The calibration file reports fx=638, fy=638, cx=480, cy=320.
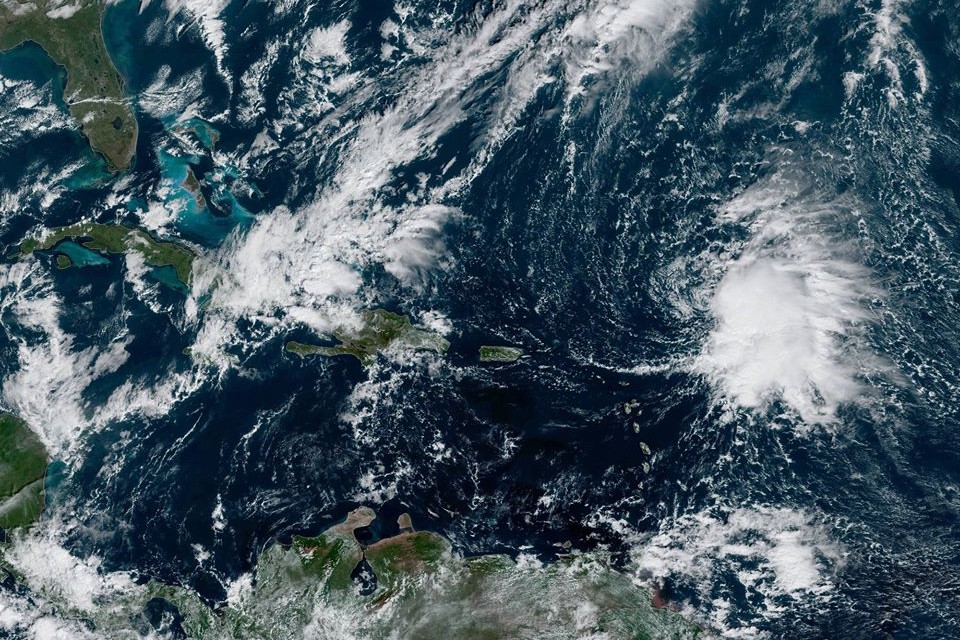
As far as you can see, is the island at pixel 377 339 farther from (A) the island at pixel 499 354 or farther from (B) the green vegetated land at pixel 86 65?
(B) the green vegetated land at pixel 86 65

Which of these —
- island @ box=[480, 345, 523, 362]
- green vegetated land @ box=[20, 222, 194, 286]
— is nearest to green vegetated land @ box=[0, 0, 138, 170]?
green vegetated land @ box=[20, 222, 194, 286]

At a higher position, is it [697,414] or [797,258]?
[797,258]

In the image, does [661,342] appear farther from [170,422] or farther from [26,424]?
[26,424]

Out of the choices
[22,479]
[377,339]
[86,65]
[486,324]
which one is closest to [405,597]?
[377,339]

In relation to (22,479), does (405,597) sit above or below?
below

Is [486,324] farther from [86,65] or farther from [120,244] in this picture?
[86,65]

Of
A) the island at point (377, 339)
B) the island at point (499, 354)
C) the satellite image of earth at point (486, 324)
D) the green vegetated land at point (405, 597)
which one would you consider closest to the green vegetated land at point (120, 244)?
the satellite image of earth at point (486, 324)

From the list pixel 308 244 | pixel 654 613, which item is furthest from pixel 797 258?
pixel 308 244
